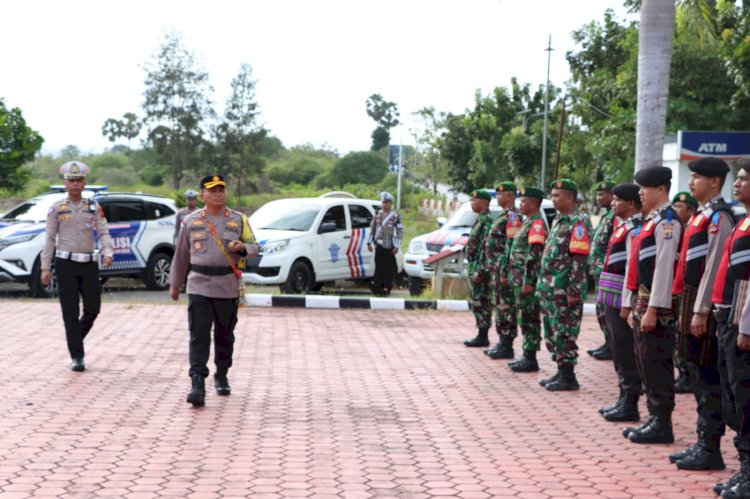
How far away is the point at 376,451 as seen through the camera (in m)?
7.21

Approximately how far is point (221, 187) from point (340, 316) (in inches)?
285

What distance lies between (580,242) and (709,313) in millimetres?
3000

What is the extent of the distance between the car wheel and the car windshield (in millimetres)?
2101

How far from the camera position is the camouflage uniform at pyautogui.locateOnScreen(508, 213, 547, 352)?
409 inches

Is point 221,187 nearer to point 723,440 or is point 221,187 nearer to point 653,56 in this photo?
point 723,440

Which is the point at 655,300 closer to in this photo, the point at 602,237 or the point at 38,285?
the point at 602,237

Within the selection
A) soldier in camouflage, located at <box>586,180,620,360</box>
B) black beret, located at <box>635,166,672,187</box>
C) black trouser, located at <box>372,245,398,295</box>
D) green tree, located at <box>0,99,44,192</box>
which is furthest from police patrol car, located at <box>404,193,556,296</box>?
green tree, located at <box>0,99,44,192</box>

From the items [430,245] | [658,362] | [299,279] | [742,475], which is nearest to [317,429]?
[658,362]

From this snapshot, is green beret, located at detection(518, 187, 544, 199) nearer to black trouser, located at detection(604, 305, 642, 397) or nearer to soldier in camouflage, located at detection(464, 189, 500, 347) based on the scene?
soldier in camouflage, located at detection(464, 189, 500, 347)

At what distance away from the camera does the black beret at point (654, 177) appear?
24.7ft

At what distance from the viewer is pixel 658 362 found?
7367mm

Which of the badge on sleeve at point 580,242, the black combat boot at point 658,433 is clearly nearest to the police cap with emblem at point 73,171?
the badge on sleeve at point 580,242

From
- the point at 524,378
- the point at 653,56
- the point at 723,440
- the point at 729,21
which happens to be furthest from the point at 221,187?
the point at 729,21

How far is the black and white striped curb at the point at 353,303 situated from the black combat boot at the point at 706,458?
1006 centimetres
